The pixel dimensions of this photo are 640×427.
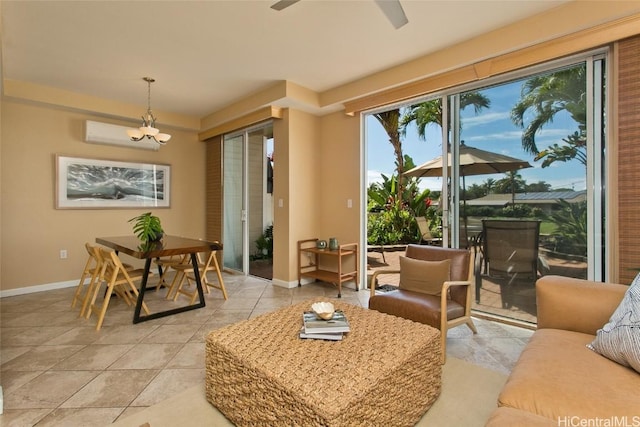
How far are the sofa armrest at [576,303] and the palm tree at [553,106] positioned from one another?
4.61ft

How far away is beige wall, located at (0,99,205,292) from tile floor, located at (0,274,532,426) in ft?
1.94

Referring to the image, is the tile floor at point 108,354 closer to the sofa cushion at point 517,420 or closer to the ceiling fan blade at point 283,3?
the sofa cushion at point 517,420

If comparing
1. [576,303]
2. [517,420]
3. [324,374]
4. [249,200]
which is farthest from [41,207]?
[576,303]

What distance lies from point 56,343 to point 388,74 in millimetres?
4051

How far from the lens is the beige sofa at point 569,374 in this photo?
105 centimetres

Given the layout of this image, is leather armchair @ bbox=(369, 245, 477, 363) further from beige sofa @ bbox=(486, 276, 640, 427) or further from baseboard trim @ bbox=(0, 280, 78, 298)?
baseboard trim @ bbox=(0, 280, 78, 298)

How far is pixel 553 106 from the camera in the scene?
275 centimetres

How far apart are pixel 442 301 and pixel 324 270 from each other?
7.96 feet

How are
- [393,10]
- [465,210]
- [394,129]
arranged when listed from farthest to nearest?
[394,129] < [465,210] < [393,10]

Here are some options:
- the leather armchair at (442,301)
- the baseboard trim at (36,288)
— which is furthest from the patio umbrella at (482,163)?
the baseboard trim at (36,288)

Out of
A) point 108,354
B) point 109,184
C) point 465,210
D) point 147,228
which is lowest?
point 108,354

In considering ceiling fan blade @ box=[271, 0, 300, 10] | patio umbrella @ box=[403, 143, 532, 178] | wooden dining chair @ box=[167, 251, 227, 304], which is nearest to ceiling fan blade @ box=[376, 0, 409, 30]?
ceiling fan blade @ box=[271, 0, 300, 10]

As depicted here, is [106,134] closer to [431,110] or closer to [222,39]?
[222,39]

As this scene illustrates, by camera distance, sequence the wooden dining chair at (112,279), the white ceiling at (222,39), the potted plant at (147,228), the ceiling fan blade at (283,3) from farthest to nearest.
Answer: the potted plant at (147,228)
the wooden dining chair at (112,279)
the white ceiling at (222,39)
the ceiling fan blade at (283,3)
